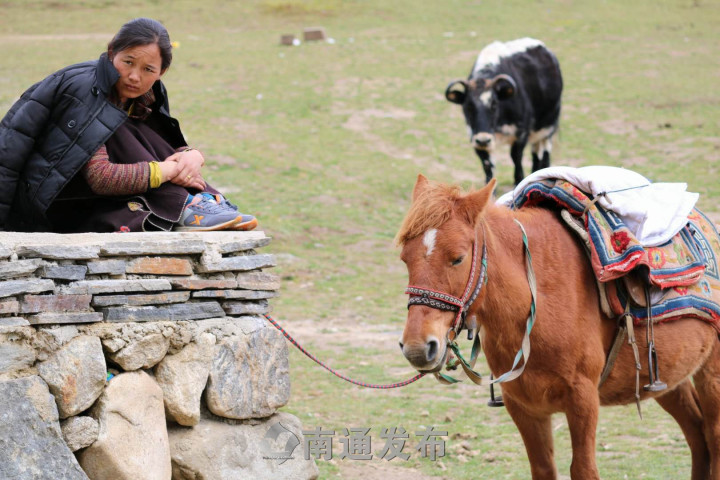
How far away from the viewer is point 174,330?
3662 mm

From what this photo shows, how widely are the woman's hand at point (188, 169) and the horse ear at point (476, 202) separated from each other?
1.35 metres

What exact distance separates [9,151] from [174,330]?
1.03 meters

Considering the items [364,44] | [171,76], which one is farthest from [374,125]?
[364,44]

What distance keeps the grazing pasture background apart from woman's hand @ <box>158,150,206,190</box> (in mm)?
2218

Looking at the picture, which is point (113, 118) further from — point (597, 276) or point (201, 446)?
point (597, 276)

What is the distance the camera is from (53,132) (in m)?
3.63

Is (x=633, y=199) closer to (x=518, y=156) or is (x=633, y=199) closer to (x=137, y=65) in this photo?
(x=137, y=65)

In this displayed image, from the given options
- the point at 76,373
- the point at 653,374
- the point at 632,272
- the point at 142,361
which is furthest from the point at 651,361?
the point at 76,373

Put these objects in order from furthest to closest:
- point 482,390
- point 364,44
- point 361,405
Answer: point 364,44, point 482,390, point 361,405

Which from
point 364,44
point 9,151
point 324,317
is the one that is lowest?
point 324,317

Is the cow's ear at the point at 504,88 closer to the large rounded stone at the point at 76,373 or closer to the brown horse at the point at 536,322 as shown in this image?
the brown horse at the point at 536,322

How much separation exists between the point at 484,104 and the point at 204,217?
26.4 feet

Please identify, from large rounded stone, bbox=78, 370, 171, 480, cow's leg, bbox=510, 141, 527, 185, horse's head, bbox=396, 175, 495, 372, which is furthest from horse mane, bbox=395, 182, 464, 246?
cow's leg, bbox=510, 141, 527, 185

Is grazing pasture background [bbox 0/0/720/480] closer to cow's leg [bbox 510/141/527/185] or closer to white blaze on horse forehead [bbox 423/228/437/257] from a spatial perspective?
cow's leg [bbox 510/141/527/185]
